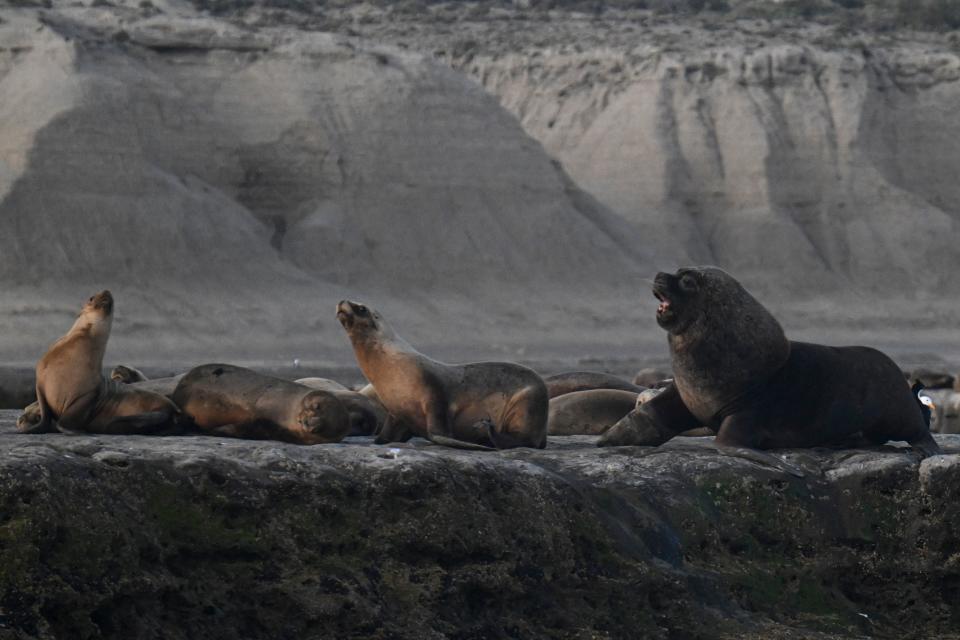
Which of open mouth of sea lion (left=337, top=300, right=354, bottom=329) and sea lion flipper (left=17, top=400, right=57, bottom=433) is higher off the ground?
open mouth of sea lion (left=337, top=300, right=354, bottom=329)

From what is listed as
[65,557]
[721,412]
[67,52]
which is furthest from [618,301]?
[65,557]

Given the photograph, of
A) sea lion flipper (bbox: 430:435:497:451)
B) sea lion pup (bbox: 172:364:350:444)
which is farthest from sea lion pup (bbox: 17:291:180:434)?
sea lion flipper (bbox: 430:435:497:451)

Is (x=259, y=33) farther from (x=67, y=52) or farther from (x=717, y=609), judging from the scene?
(x=717, y=609)

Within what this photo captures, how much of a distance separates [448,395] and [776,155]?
4307 cm

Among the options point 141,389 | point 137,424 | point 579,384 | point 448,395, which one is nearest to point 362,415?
point 448,395

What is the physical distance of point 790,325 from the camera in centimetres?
4866

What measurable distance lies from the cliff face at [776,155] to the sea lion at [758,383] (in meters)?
39.1

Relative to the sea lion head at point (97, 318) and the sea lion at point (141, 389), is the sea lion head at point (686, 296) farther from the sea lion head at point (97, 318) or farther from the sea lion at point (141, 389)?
the sea lion head at point (97, 318)

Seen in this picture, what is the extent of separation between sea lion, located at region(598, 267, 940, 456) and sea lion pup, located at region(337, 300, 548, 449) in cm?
57

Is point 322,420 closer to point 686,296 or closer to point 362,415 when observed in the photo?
point 362,415

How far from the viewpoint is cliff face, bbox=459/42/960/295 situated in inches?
2050

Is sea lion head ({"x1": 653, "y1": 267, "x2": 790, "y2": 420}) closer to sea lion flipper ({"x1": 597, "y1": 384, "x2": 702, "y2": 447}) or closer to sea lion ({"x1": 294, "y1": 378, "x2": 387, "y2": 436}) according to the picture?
sea lion flipper ({"x1": 597, "y1": 384, "x2": 702, "y2": 447})

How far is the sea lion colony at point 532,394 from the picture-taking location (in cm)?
1087

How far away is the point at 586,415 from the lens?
13281 mm
